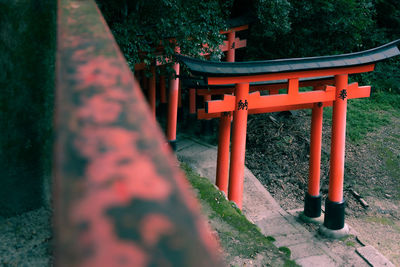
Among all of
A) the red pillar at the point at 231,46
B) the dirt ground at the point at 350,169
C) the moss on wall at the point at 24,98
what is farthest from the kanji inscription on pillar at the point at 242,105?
the red pillar at the point at 231,46

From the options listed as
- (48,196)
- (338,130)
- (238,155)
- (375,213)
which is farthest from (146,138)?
(375,213)

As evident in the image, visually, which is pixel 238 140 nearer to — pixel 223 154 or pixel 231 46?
pixel 223 154

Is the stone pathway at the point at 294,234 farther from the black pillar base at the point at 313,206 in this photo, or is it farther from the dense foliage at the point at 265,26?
the dense foliage at the point at 265,26

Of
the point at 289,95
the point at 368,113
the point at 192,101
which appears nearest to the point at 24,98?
the point at 289,95

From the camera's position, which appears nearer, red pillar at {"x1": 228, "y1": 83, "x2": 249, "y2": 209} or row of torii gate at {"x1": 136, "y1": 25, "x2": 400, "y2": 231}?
row of torii gate at {"x1": 136, "y1": 25, "x2": 400, "y2": 231}

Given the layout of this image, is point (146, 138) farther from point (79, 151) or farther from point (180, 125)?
point (180, 125)

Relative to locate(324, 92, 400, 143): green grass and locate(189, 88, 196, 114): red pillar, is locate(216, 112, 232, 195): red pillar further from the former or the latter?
locate(324, 92, 400, 143): green grass

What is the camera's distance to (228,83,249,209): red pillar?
5.75 meters

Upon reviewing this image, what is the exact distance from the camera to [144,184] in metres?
0.30

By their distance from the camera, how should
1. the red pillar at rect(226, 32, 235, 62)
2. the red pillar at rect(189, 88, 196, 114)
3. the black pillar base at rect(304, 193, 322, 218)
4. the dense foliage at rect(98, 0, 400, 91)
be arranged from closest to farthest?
1. the dense foliage at rect(98, 0, 400, 91)
2. the black pillar base at rect(304, 193, 322, 218)
3. the red pillar at rect(226, 32, 235, 62)
4. the red pillar at rect(189, 88, 196, 114)

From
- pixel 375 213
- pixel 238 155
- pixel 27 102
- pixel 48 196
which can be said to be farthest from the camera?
pixel 375 213

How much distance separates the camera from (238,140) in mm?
5883

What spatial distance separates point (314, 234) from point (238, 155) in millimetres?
2369

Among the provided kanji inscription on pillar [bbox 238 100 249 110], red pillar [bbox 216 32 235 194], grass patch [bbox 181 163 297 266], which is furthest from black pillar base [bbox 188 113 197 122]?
grass patch [bbox 181 163 297 266]
